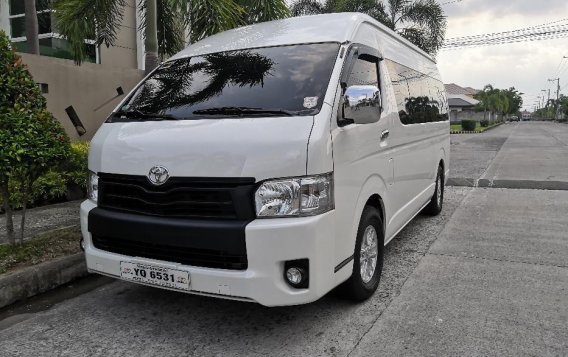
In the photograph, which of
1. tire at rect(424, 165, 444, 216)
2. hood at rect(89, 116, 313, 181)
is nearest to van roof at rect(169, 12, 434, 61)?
hood at rect(89, 116, 313, 181)

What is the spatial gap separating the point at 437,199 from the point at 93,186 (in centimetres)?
495

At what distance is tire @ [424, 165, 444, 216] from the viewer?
6902 millimetres

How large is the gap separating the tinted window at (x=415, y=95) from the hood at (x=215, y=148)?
6.00 ft

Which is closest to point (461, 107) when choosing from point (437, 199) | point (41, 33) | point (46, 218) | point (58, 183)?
point (41, 33)

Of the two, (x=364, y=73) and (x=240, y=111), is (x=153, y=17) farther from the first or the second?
(x=240, y=111)

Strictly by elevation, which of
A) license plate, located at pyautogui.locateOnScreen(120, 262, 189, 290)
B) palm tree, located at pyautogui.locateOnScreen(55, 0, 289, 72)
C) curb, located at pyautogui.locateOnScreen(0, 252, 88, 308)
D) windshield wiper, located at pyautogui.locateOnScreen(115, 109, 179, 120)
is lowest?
curb, located at pyautogui.locateOnScreen(0, 252, 88, 308)

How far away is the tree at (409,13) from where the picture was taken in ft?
63.0

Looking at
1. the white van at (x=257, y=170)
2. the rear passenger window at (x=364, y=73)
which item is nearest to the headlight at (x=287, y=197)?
the white van at (x=257, y=170)

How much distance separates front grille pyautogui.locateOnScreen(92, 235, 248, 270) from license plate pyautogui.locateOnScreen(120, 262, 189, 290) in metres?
0.07

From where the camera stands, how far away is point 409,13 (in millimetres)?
19703

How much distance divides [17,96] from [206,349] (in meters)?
2.85

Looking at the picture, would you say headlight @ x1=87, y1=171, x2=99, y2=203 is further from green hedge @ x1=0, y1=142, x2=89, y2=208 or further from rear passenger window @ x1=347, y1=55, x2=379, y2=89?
green hedge @ x1=0, y1=142, x2=89, y2=208

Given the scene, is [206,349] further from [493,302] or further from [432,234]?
[432,234]

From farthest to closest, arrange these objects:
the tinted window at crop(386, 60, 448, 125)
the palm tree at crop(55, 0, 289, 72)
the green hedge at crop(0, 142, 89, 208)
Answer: the palm tree at crop(55, 0, 289, 72) → the green hedge at crop(0, 142, 89, 208) → the tinted window at crop(386, 60, 448, 125)
